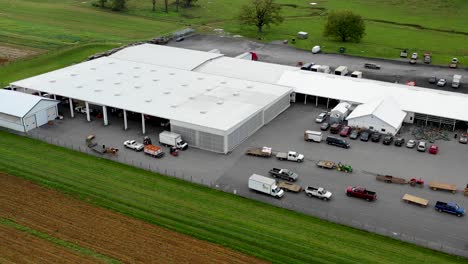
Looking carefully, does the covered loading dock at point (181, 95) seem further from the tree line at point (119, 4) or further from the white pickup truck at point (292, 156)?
the tree line at point (119, 4)

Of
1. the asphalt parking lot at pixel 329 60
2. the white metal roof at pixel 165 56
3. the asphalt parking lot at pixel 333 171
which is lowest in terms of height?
the asphalt parking lot at pixel 333 171

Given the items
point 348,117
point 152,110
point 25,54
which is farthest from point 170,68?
point 25,54

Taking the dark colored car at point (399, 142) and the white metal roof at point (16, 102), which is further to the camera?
the white metal roof at point (16, 102)

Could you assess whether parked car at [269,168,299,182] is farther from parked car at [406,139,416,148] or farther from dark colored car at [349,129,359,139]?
parked car at [406,139,416,148]

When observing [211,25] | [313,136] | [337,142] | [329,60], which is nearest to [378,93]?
[337,142]

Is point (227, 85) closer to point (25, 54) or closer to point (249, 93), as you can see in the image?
point (249, 93)

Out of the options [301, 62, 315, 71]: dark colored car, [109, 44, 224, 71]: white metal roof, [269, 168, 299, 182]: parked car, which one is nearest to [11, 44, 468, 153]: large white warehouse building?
[109, 44, 224, 71]: white metal roof

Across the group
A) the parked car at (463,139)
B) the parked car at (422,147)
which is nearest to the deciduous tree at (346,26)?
the parked car at (463,139)
